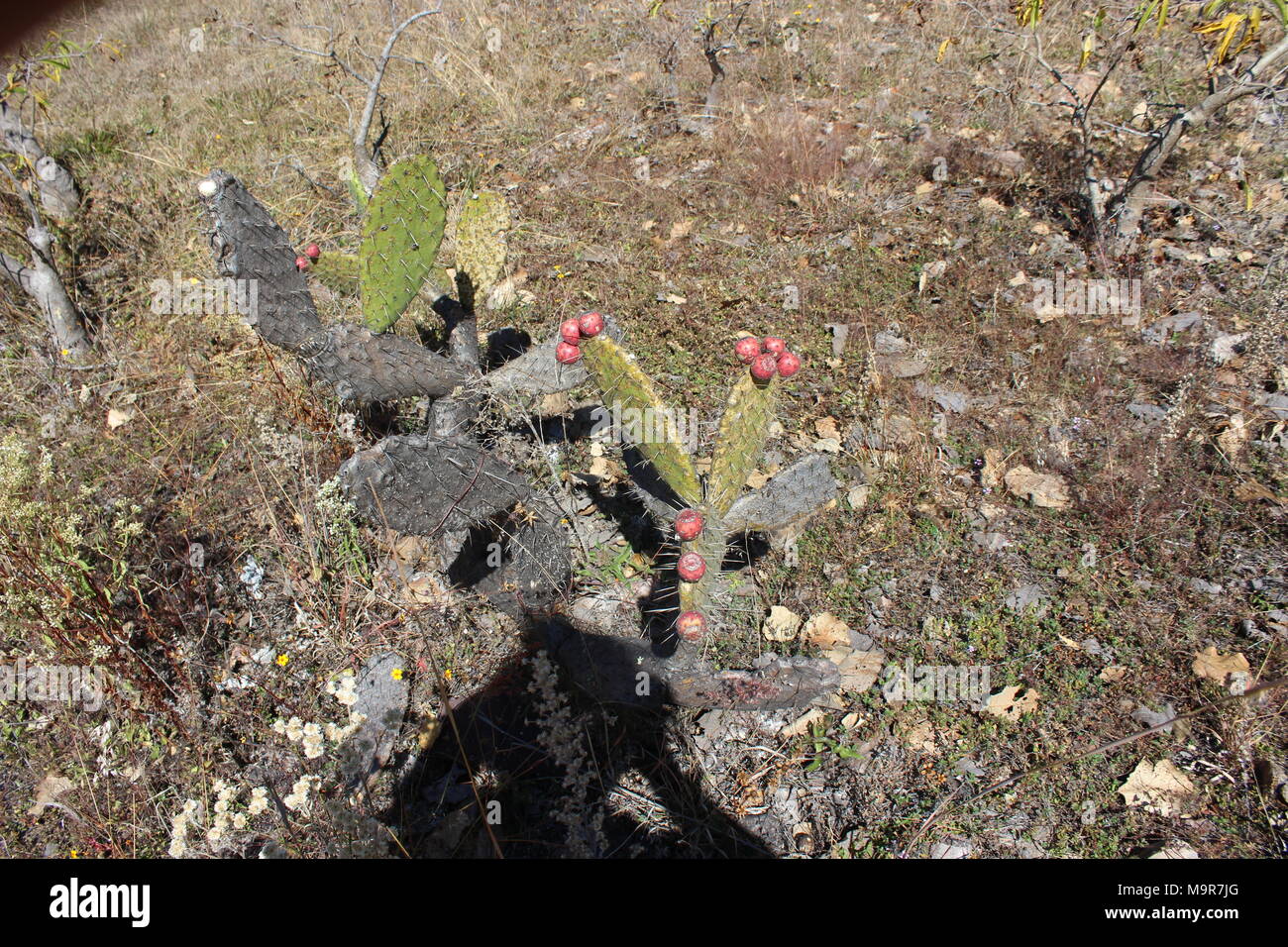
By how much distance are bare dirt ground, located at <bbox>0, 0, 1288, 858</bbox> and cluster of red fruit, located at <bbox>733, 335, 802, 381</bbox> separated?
3.68ft

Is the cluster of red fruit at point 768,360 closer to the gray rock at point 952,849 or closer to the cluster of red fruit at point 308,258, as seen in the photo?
the gray rock at point 952,849

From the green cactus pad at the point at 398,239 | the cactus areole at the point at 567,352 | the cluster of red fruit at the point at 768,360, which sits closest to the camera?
the cluster of red fruit at the point at 768,360

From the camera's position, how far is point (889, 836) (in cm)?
243

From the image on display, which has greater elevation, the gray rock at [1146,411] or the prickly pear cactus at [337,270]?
the prickly pear cactus at [337,270]

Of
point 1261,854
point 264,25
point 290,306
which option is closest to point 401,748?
point 290,306

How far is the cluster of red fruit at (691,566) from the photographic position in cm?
241

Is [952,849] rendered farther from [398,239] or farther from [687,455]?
[398,239]

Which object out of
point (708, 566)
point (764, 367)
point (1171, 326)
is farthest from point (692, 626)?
point (1171, 326)

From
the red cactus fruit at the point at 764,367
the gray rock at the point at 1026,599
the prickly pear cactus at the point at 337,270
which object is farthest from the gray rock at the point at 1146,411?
the prickly pear cactus at the point at 337,270

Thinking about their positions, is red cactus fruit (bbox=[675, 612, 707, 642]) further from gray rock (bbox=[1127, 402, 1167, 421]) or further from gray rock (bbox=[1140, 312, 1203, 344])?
gray rock (bbox=[1140, 312, 1203, 344])

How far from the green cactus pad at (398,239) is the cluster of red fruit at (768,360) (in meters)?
1.64

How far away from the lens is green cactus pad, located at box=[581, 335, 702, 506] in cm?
252

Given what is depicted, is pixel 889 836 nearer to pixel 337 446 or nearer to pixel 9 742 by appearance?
pixel 337 446

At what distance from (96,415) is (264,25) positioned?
5.74 m
